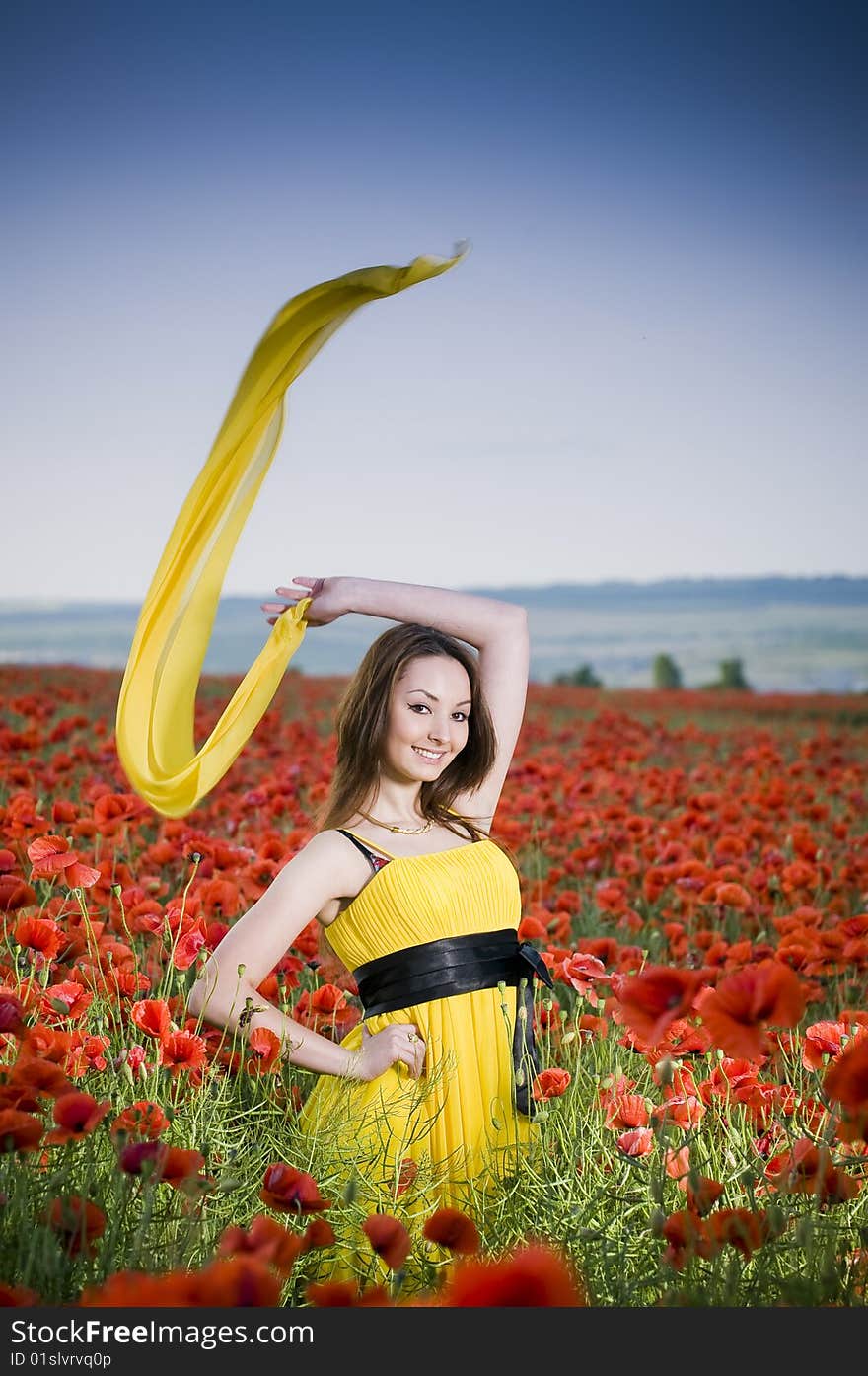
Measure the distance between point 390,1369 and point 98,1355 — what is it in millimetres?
338

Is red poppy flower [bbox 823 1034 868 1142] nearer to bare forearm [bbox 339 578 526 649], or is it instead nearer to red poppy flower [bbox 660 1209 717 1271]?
red poppy flower [bbox 660 1209 717 1271]

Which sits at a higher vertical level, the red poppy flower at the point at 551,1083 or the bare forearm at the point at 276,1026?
the bare forearm at the point at 276,1026

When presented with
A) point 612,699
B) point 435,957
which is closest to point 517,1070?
point 435,957

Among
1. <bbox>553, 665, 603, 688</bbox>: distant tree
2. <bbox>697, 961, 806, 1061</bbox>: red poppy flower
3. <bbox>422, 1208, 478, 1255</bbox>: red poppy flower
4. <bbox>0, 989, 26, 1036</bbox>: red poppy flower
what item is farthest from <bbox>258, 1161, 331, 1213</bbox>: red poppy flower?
<bbox>553, 665, 603, 688</bbox>: distant tree

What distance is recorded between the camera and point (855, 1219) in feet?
6.11

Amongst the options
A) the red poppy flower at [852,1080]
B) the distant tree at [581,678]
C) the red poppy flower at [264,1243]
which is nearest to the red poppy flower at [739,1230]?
the red poppy flower at [852,1080]

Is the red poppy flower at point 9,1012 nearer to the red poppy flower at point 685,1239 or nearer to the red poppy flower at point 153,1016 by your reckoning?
the red poppy flower at point 153,1016

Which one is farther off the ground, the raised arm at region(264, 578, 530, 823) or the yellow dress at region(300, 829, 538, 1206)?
the raised arm at region(264, 578, 530, 823)

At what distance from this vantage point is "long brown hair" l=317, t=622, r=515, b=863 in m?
2.25

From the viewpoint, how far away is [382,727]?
7.38ft

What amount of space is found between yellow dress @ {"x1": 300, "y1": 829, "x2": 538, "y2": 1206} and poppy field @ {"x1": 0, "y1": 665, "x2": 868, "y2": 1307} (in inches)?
1.2

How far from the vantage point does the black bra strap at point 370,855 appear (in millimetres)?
2143

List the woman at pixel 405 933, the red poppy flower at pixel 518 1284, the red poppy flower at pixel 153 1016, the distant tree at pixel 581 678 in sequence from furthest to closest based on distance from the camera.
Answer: the distant tree at pixel 581 678 → the woman at pixel 405 933 → the red poppy flower at pixel 153 1016 → the red poppy flower at pixel 518 1284

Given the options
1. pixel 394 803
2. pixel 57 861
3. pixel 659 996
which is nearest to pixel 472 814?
pixel 394 803
